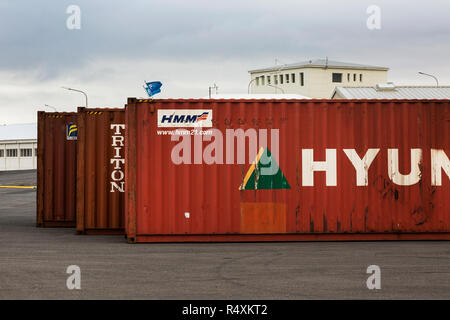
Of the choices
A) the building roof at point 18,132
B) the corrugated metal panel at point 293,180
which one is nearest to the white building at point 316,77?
the building roof at point 18,132

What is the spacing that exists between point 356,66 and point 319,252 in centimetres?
11259

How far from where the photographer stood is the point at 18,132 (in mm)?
88500

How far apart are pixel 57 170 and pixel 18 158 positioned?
67.0m

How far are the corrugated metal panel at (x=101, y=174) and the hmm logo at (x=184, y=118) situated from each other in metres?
2.35

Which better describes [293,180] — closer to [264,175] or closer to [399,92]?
[264,175]

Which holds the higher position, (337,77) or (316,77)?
(337,77)

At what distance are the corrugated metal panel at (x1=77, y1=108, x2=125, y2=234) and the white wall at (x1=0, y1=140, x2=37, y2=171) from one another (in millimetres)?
66495

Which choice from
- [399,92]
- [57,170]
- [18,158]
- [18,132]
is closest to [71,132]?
[57,170]

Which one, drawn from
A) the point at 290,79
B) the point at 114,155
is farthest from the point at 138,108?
the point at 290,79

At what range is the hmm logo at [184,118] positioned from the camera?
15062 mm

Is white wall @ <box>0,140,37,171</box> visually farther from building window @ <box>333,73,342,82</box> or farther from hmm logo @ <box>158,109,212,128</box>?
hmm logo @ <box>158,109,212,128</box>

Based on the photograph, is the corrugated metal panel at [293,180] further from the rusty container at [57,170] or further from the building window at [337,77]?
the building window at [337,77]

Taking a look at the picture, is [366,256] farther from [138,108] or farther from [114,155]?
[114,155]
